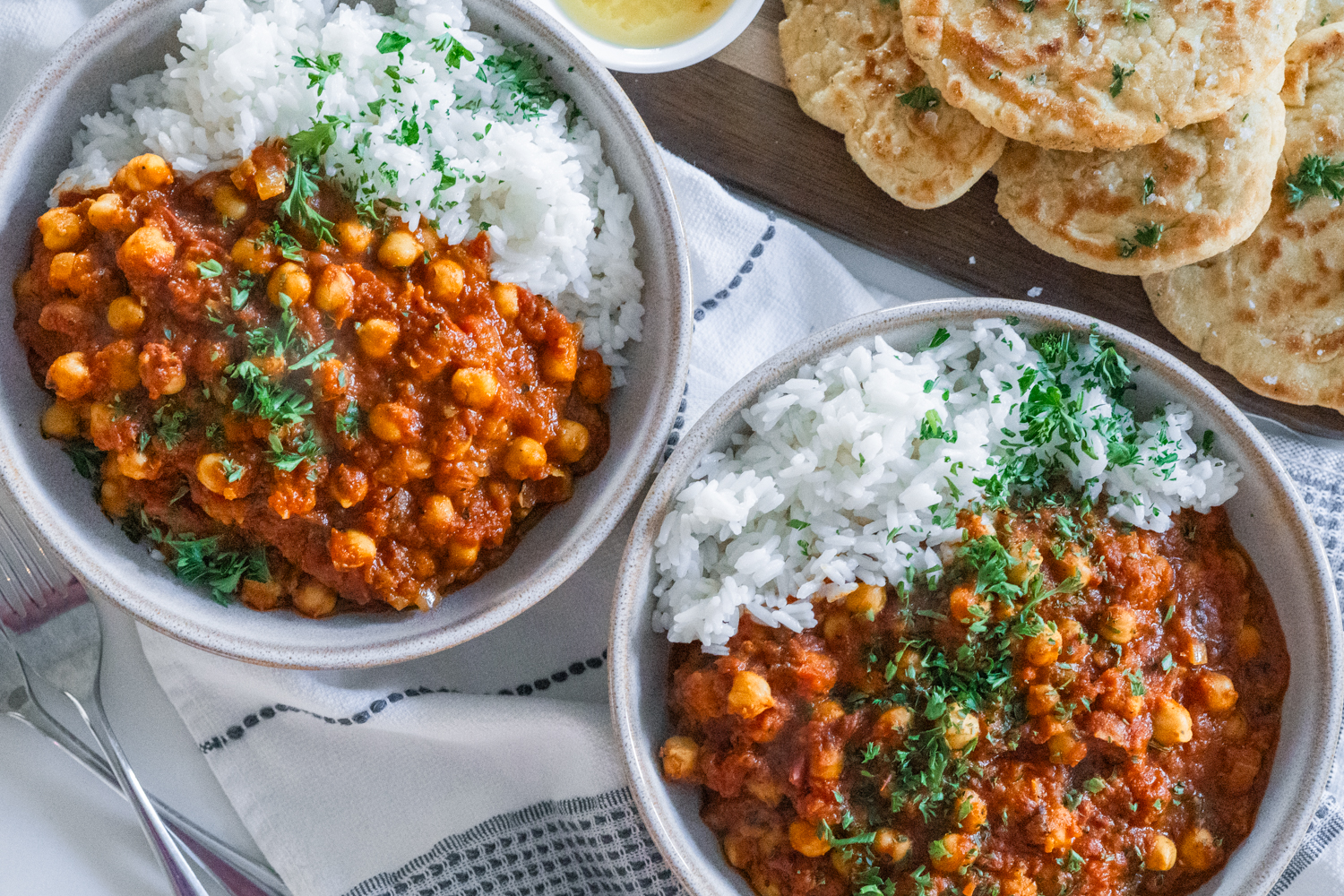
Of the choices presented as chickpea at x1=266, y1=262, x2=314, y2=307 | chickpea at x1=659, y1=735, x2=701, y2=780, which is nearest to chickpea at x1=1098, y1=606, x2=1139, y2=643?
chickpea at x1=659, y1=735, x2=701, y2=780

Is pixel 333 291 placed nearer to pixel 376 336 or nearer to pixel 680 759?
pixel 376 336

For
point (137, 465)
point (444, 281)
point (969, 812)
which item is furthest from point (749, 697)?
point (137, 465)

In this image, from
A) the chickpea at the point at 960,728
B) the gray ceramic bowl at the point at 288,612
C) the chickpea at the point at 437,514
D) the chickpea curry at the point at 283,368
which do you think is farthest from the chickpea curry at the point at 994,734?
the chickpea curry at the point at 283,368

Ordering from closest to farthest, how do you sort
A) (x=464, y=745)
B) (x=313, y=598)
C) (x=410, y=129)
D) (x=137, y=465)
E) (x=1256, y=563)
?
(x=137, y=465)
(x=410, y=129)
(x=313, y=598)
(x=1256, y=563)
(x=464, y=745)

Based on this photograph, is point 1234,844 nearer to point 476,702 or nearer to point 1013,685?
point 1013,685

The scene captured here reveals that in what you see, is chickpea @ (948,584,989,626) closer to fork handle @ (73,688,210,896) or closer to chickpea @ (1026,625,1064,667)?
chickpea @ (1026,625,1064,667)
